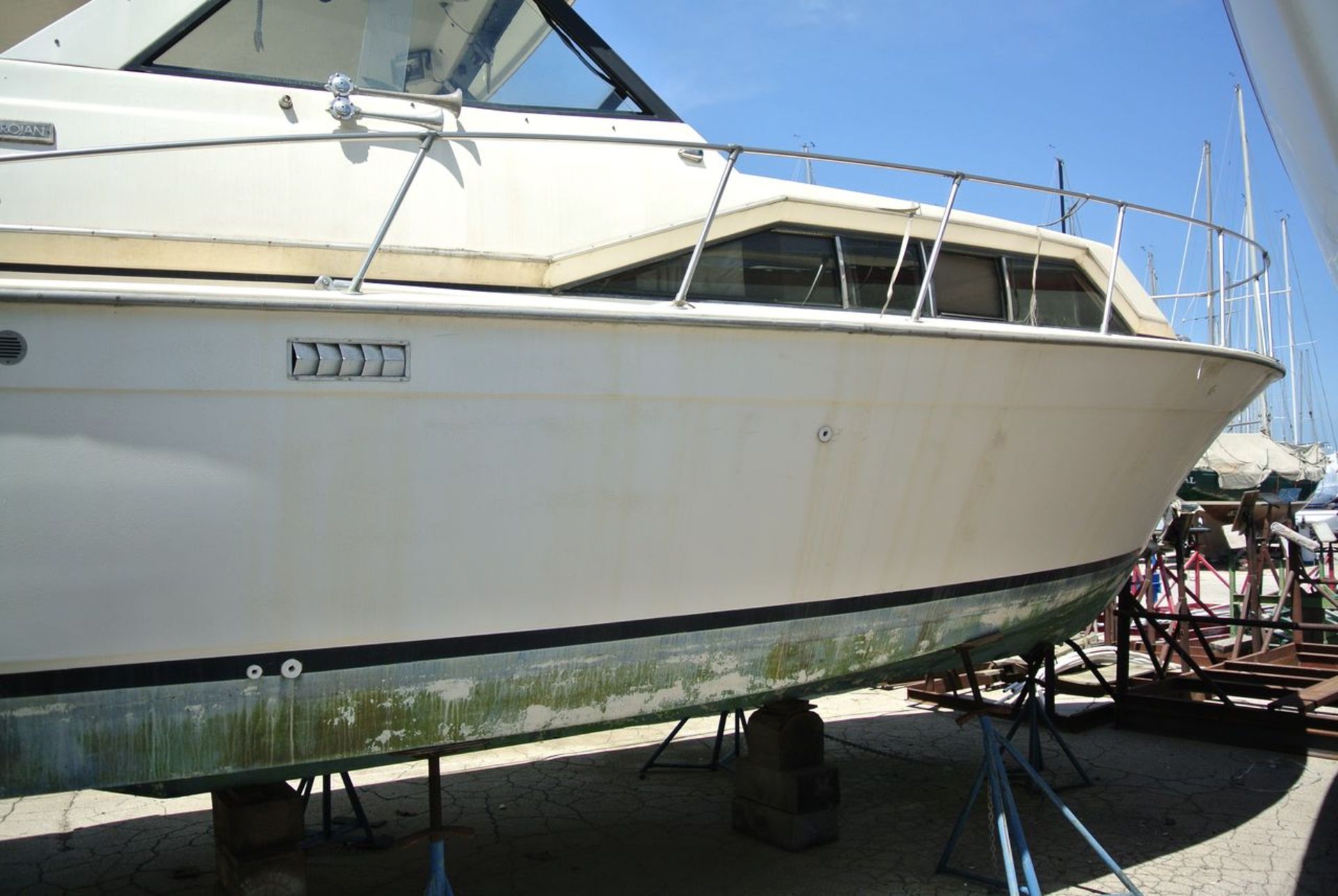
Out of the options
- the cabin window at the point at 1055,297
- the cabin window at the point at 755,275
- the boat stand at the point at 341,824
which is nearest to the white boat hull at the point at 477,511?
the cabin window at the point at 755,275

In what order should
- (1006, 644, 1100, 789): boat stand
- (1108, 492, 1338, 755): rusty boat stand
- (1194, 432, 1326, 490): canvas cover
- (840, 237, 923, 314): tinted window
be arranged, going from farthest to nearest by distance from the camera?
1. (1194, 432, 1326, 490): canvas cover
2. (1108, 492, 1338, 755): rusty boat stand
3. (1006, 644, 1100, 789): boat stand
4. (840, 237, 923, 314): tinted window

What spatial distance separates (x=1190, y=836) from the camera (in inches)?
181

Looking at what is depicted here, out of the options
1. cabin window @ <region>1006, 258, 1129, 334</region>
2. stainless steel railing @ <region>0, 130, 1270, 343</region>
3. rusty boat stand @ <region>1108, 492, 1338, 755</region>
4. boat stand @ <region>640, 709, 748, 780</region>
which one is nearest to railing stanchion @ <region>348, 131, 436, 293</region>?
stainless steel railing @ <region>0, 130, 1270, 343</region>

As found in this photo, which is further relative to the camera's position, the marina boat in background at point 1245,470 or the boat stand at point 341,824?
the marina boat in background at point 1245,470

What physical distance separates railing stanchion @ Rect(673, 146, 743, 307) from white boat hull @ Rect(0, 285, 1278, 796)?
126 millimetres

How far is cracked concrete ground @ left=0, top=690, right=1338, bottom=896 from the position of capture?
423cm

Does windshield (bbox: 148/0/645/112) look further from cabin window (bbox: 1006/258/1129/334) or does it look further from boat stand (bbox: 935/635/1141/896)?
boat stand (bbox: 935/635/1141/896)

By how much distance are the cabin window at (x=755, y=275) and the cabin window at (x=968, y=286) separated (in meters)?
0.49

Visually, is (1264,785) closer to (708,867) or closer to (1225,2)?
(708,867)

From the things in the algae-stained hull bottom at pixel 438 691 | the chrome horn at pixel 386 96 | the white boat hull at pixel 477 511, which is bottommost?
the algae-stained hull bottom at pixel 438 691

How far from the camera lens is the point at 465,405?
3.02 m

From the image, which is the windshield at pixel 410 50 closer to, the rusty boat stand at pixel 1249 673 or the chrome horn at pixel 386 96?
the chrome horn at pixel 386 96

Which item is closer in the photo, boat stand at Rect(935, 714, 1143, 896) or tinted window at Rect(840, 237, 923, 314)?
boat stand at Rect(935, 714, 1143, 896)

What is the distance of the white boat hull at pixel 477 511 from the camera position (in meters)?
2.71
